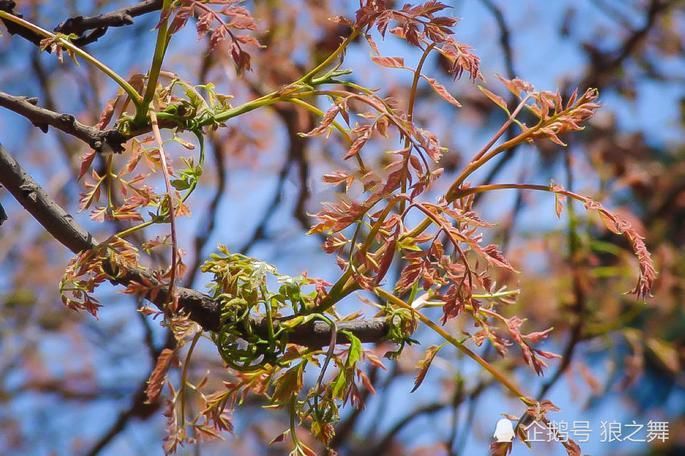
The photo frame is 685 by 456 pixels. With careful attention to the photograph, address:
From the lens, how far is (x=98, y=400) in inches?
151

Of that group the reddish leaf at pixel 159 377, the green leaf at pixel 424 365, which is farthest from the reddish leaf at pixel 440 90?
the reddish leaf at pixel 159 377

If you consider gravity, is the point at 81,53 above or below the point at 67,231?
above

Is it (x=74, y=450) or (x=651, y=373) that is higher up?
(x=651, y=373)

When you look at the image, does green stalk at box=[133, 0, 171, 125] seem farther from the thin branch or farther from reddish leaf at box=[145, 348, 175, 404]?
reddish leaf at box=[145, 348, 175, 404]

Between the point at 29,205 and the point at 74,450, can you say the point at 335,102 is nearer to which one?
the point at 29,205

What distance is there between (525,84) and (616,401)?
4.25m

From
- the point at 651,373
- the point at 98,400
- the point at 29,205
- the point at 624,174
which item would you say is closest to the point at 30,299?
the point at 98,400

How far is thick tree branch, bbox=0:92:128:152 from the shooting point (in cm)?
88

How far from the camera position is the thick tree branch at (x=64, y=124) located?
88 cm

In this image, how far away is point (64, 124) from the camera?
0.87m

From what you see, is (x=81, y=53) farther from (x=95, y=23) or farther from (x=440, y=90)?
(x=440, y=90)

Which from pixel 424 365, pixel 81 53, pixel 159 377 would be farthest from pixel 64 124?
pixel 424 365

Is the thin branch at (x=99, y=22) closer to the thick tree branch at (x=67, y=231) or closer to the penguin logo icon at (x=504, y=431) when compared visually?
the thick tree branch at (x=67, y=231)

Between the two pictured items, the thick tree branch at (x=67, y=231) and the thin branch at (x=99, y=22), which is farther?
the thin branch at (x=99, y=22)
